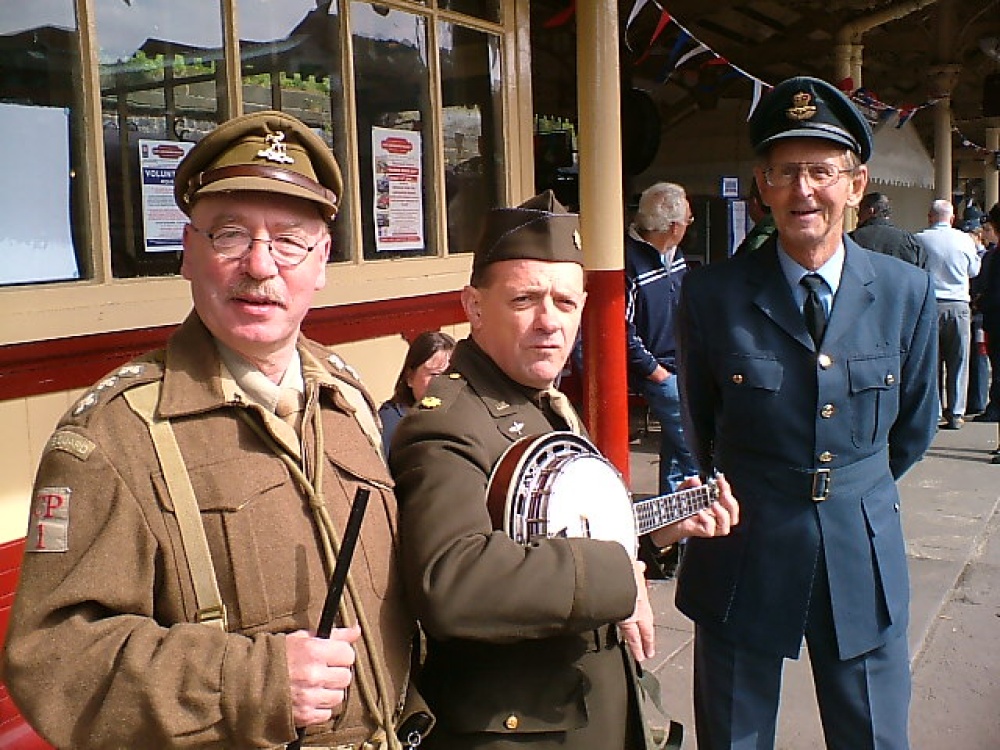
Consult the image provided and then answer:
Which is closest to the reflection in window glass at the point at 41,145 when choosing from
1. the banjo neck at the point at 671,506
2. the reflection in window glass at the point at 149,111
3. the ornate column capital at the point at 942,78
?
the reflection in window glass at the point at 149,111

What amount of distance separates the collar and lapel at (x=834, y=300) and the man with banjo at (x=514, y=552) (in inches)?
26.9

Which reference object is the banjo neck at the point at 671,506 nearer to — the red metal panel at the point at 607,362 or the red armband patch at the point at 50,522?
the red armband patch at the point at 50,522

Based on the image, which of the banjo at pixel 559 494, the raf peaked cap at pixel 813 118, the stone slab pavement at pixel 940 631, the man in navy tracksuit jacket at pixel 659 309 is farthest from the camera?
the man in navy tracksuit jacket at pixel 659 309

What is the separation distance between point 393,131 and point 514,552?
3353 mm

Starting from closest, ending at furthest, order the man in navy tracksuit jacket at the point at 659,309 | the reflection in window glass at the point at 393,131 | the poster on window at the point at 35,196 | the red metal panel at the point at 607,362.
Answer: the poster on window at the point at 35,196 < the reflection in window glass at the point at 393,131 < the red metal panel at the point at 607,362 < the man in navy tracksuit jacket at the point at 659,309

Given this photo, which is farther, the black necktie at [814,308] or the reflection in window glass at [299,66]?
the reflection in window glass at [299,66]

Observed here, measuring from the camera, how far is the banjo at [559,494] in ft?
4.96

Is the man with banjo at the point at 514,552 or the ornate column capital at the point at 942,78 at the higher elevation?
the ornate column capital at the point at 942,78

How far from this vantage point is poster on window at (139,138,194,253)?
324cm

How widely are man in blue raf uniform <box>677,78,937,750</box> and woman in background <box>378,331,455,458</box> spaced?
139cm

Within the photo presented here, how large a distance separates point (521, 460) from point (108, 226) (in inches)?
83.7

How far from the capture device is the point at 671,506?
1860 mm

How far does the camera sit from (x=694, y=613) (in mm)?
2340

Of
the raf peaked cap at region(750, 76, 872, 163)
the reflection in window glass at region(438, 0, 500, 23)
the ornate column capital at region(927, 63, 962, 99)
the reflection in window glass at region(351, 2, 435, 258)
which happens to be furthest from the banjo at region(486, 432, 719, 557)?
the ornate column capital at region(927, 63, 962, 99)
